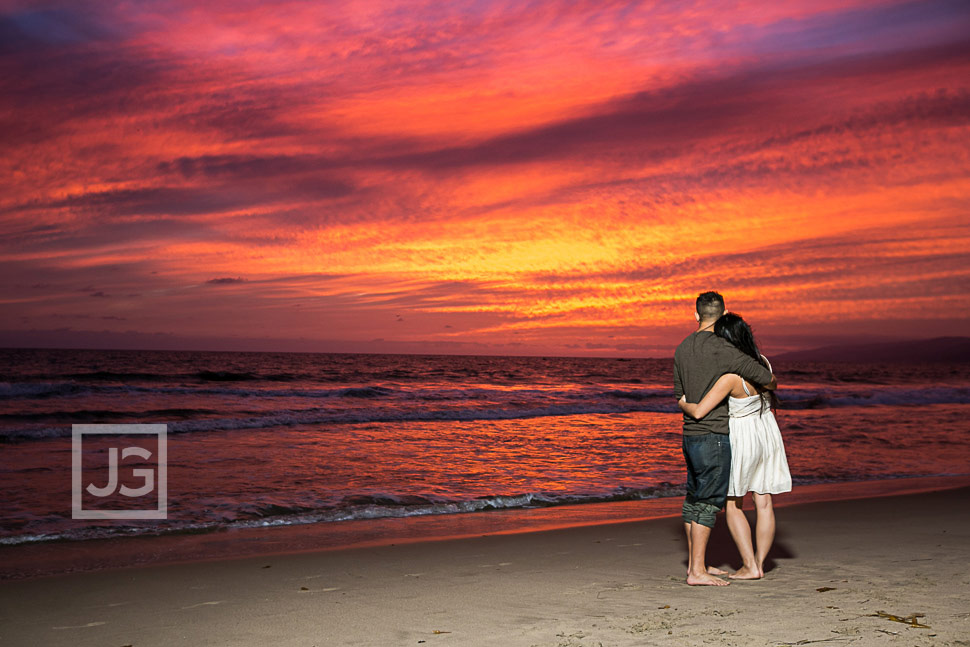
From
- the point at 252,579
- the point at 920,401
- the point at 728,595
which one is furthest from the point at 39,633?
the point at 920,401

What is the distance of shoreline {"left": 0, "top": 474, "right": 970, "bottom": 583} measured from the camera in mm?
6367

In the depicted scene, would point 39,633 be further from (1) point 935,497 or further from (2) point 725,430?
(1) point 935,497

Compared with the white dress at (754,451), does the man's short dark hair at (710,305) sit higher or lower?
higher

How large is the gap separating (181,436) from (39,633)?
1290cm

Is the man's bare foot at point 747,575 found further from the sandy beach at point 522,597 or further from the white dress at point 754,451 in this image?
the white dress at point 754,451

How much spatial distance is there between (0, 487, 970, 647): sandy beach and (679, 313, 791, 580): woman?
0.43 m

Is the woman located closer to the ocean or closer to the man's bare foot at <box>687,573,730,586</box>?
the man's bare foot at <box>687,573,730,586</box>

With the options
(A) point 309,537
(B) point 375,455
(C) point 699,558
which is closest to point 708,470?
(C) point 699,558

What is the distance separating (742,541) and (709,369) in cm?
123

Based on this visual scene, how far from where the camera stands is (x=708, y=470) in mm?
4672

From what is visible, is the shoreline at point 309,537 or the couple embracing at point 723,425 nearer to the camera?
the couple embracing at point 723,425

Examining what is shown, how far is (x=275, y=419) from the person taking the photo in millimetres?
20672

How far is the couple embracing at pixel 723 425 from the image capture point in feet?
15.1

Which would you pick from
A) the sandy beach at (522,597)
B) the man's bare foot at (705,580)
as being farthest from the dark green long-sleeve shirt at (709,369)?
the sandy beach at (522,597)
